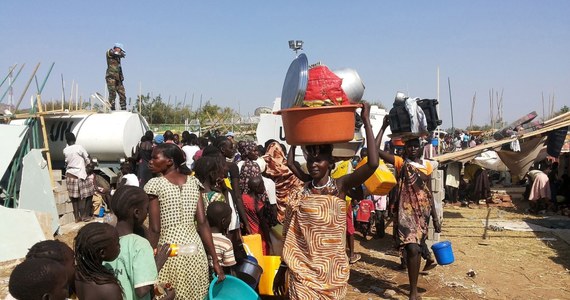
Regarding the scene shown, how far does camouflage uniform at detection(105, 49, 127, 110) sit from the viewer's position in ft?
43.0

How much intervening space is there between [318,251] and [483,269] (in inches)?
180

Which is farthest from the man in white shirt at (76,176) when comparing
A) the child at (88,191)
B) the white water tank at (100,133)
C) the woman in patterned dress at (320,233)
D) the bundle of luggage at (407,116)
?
the woman in patterned dress at (320,233)

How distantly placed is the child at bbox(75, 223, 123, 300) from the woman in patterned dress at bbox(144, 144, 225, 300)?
92 cm

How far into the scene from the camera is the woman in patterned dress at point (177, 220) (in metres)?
3.48

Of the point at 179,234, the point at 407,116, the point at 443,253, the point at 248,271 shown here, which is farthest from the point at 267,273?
the point at 443,253

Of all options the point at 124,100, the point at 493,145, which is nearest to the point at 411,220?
the point at 493,145

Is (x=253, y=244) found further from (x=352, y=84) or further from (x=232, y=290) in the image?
(x=352, y=84)

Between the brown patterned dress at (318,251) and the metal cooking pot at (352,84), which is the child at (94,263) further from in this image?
the metal cooking pot at (352,84)

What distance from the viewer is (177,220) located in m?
3.54

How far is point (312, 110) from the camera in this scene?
3.31 m

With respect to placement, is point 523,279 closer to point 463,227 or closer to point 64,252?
point 463,227

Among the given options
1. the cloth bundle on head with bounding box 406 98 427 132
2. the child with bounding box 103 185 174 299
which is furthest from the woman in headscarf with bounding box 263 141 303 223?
the child with bounding box 103 185 174 299

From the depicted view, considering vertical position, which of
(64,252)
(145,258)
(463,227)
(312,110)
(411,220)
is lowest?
(463,227)

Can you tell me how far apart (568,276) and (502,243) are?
1886 millimetres
